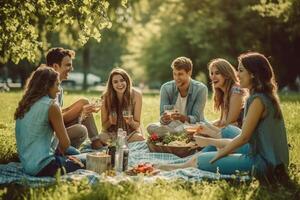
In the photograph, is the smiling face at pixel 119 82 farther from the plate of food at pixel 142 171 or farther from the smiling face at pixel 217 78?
the plate of food at pixel 142 171

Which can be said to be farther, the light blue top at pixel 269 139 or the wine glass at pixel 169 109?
Result: the wine glass at pixel 169 109

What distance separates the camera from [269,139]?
671 centimetres

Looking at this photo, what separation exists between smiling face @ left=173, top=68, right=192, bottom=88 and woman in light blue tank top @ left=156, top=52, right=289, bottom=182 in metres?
3.30

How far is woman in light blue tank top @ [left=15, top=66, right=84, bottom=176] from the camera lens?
6.68m

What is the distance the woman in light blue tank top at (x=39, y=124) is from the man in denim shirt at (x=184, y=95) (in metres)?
3.29

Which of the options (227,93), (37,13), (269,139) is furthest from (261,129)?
(37,13)

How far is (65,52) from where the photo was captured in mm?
9195

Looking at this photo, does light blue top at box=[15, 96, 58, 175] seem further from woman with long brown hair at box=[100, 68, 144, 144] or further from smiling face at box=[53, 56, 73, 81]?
woman with long brown hair at box=[100, 68, 144, 144]

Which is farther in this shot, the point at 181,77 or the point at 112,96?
the point at 181,77

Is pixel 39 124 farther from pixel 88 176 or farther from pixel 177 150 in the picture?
pixel 177 150

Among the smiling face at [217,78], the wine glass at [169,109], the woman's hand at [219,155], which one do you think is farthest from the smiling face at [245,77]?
the wine glass at [169,109]

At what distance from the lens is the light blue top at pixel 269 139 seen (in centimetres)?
666

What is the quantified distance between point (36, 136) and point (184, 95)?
438cm

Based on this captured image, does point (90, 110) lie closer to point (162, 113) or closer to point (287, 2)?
point (162, 113)
